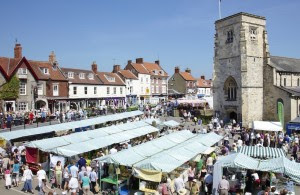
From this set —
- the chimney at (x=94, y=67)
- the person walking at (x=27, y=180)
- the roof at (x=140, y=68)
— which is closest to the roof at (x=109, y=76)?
the chimney at (x=94, y=67)

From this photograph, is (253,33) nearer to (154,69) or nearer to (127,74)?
(127,74)

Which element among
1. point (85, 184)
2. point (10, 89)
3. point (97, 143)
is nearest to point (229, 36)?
point (97, 143)

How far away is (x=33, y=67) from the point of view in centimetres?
3922

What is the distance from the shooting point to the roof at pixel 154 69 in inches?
2577

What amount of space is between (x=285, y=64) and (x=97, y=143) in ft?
104

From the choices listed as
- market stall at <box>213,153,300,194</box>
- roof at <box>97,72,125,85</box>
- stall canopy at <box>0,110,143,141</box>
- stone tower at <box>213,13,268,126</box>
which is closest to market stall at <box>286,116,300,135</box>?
stone tower at <box>213,13,268,126</box>

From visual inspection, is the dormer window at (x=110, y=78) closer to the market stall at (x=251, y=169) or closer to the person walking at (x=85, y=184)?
the person walking at (x=85, y=184)

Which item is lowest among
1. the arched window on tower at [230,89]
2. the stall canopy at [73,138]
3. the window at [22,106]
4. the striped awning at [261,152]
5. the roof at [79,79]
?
the striped awning at [261,152]

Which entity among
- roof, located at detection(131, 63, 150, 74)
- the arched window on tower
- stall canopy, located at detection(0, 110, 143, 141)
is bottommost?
stall canopy, located at detection(0, 110, 143, 141)

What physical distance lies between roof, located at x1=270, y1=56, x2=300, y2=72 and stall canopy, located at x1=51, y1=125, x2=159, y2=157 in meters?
21.6

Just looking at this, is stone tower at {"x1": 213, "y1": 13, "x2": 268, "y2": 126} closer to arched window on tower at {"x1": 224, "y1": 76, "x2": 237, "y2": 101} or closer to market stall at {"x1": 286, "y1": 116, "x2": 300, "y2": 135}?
arched window on tower at {"x1": 224, "y1": 76, "x2": 237, "y2": 101}

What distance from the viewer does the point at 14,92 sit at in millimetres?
34969

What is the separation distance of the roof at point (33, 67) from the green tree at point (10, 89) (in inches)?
31.6

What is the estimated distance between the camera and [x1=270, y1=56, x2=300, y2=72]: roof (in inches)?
1488
